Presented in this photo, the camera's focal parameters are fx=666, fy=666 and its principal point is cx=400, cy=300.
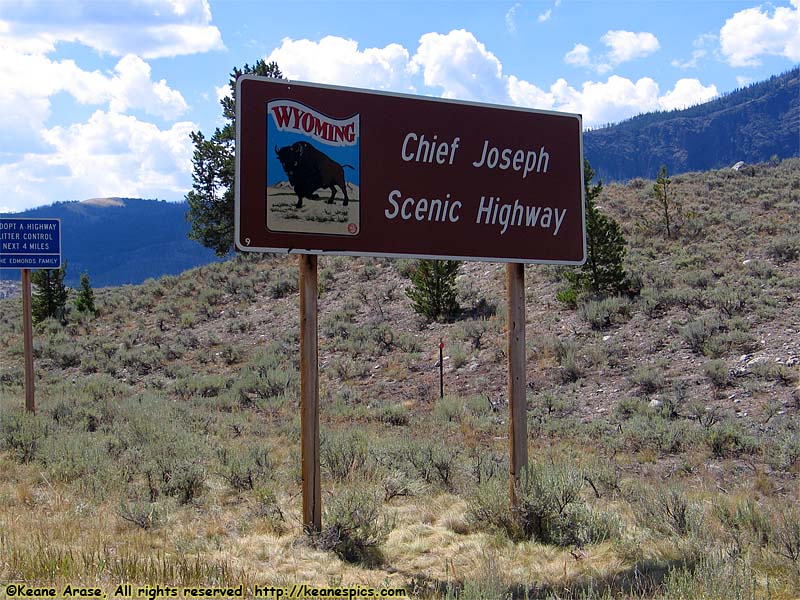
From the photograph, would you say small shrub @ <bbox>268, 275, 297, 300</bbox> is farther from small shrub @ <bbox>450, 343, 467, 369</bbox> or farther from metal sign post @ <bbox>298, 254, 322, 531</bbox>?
metal sign post @ <bbox>298, 254, 322, 531</bbox>

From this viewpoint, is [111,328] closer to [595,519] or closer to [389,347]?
[389,347]

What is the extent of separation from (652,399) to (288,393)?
7.54m

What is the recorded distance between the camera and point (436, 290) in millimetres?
20219

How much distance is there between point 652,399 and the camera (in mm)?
11867

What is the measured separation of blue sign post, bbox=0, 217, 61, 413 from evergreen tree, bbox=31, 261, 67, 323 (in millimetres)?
17315

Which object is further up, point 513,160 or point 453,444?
point 513,160

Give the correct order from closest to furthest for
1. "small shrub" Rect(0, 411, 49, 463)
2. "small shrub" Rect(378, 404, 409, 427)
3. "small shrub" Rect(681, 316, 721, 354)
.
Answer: "small shrub" Rect(0, 411, 49, 463)
"small shrub" Rect(378, 404, 409, 427)
"small shrub" Rect(681, 316, 721, 354)

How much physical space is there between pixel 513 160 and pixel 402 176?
1078 mm

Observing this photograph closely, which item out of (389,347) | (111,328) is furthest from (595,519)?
(111,328)

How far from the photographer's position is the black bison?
5.16 meters

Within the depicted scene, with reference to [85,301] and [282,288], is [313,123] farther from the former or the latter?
[85,301]

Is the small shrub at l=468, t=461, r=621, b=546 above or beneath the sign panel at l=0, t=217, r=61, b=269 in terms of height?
beneath

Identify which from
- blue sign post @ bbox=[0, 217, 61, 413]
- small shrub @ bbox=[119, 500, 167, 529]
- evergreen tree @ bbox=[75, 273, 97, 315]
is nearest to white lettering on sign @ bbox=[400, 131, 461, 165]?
small shrub @ bbox=[119, 500, 167, 529]

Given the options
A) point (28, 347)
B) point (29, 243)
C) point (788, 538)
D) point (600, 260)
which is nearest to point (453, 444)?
point (788, 538)
